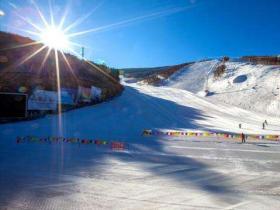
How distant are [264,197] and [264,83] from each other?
58816mm

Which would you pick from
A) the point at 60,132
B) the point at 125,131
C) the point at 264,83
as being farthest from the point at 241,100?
the point at 60,132

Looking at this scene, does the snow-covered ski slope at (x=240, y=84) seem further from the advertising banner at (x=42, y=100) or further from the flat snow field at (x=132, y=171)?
the flat snow field at (x=132, y=171)

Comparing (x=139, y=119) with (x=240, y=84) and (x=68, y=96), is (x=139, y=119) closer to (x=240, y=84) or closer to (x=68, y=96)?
(x=68, y=96)

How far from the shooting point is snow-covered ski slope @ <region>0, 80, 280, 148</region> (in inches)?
1218

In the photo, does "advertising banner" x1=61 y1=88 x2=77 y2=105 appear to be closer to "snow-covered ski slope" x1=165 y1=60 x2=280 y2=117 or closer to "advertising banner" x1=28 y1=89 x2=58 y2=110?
"advertising banner" x1=28 y1=89 x2=58 y2=110

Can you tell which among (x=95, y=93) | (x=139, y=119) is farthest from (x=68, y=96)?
(x=139, y=119)

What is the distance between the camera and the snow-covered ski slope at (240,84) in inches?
2357

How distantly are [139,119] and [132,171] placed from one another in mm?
24896

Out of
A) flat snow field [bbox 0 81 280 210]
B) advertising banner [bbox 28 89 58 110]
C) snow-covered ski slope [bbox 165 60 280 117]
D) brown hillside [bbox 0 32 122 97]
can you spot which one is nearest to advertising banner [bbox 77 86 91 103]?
brown hillside [bbox 0 32 122 97]

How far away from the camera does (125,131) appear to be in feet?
108

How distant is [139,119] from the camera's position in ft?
134

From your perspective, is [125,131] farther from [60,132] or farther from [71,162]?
[71,162]

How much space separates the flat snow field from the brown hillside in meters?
9.39

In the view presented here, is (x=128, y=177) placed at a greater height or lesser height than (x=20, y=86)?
lesser
